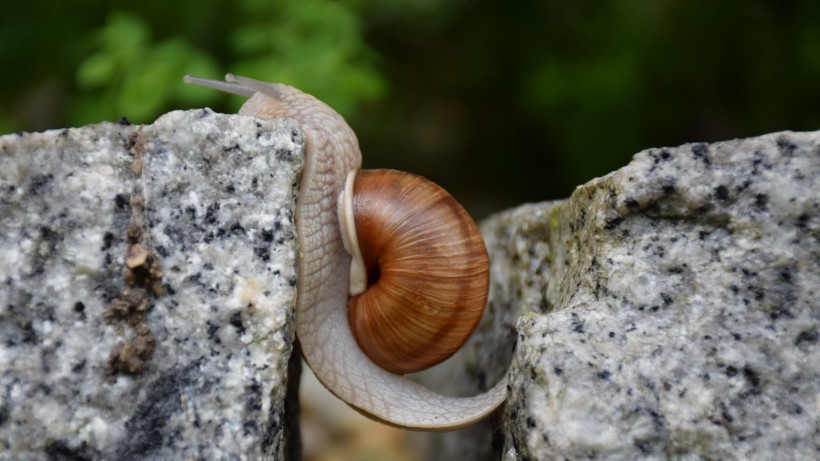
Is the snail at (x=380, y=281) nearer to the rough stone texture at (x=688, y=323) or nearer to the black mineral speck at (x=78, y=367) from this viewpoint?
the rough stone texture at (x=688, y=323)

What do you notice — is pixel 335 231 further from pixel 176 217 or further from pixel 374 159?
pixel 374 159

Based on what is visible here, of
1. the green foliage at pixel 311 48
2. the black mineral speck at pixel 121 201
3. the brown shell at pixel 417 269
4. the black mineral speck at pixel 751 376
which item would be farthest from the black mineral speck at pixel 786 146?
the green foliage at pixel 311 48

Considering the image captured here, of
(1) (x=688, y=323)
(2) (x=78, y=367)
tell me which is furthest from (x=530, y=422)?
(2) (x=78, y=367)

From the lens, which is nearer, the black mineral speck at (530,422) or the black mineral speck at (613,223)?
the black mineral speck at (530,422)

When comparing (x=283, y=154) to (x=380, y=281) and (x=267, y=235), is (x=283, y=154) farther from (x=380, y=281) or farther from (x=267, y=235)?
(x=380, y=281)

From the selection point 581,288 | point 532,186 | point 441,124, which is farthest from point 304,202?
point 441,124

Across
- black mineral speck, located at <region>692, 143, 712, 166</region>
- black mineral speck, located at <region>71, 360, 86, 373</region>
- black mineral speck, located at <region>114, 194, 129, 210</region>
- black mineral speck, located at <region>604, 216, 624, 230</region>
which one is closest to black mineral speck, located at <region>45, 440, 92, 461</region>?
black mineral speck, located at <region>71, 360, 86, 373</region>
